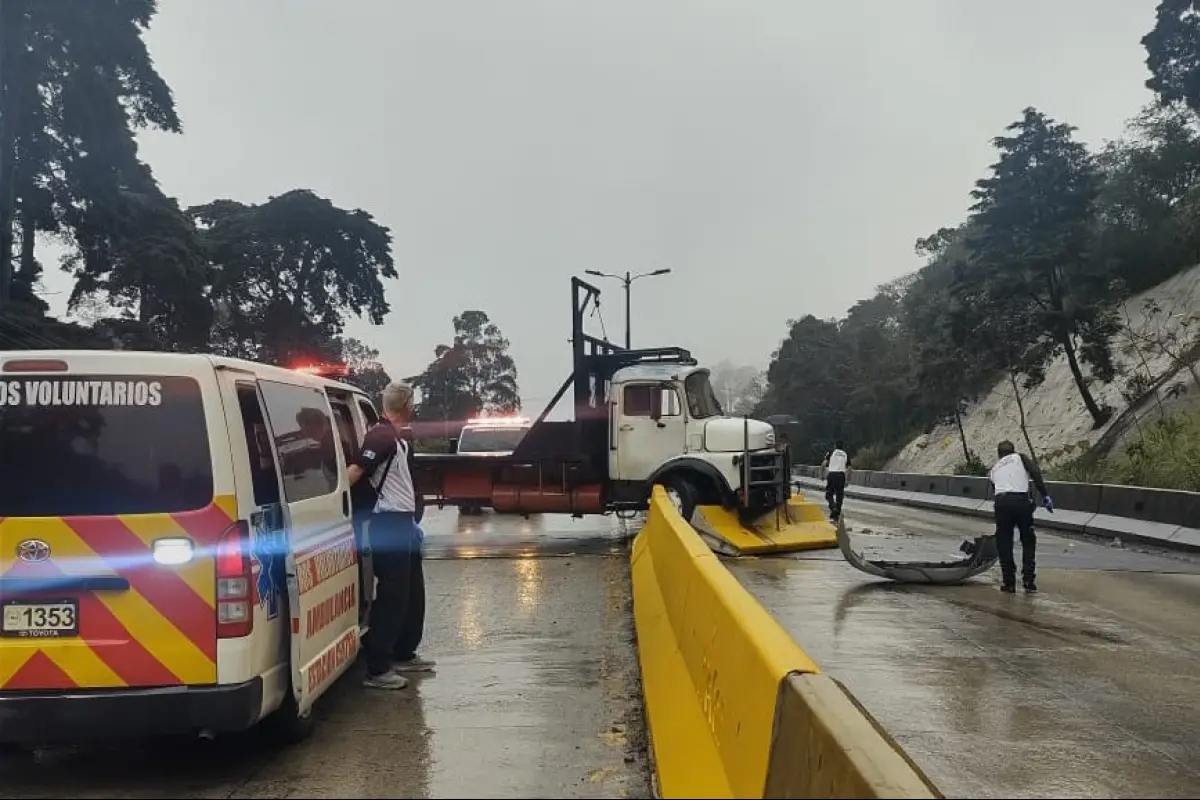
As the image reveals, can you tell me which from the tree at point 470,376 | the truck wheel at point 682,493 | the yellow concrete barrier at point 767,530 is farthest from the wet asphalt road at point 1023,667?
the tree at point 470,376

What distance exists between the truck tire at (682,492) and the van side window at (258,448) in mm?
10532

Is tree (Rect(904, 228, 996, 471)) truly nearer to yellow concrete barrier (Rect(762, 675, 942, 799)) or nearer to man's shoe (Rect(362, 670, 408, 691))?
man's shoe (Rect(362, 670, 408, 691))

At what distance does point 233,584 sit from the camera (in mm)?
4805

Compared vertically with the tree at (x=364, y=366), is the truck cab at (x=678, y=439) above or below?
below

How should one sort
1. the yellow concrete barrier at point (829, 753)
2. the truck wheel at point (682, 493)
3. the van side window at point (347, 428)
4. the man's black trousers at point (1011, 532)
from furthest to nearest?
1. the truck wheel at point (682, 493)
2. the man's black trousers at point (1011, 532)
3. the van side window at point (347, 428)
4. the yellow concrete barrier at point (829, 753)

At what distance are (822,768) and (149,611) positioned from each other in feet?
10.4

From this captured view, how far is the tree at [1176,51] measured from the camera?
3869 centimetres

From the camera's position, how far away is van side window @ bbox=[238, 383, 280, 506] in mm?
5094

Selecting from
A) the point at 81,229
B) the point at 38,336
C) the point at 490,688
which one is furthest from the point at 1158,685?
the point at 81,229

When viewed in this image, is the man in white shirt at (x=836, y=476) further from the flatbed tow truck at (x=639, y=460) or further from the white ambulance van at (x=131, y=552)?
the white ambulance van at (x=131, y=552)

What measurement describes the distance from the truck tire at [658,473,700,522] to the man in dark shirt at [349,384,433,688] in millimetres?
8769

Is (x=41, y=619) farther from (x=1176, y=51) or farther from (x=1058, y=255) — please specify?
(x=1176, y=51)

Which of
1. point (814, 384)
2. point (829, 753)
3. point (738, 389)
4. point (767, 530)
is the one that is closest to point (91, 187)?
point (767, 530)

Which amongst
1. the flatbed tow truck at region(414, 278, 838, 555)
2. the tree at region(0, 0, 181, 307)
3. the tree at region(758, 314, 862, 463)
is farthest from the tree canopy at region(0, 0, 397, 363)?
the tree at region(758, 314, 862, 463)
